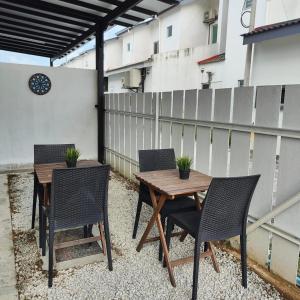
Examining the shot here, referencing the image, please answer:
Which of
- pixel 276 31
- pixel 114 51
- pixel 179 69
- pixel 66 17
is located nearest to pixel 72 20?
pixel 66 17

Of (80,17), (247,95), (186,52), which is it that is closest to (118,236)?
(247,95)

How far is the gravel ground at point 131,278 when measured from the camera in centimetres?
214

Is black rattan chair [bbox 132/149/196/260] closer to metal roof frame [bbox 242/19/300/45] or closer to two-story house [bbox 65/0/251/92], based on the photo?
metal roof frame [bbox 242/19/300/45]

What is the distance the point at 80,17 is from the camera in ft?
17.9

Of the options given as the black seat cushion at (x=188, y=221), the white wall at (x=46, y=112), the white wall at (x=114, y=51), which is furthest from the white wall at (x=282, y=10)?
the white wall at (x=114, y=51)

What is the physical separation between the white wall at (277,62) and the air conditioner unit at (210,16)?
6.72 metres

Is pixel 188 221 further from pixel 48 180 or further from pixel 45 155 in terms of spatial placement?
pixel 45 155

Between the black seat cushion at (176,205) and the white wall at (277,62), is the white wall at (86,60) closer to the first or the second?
the white wall at (277,62)

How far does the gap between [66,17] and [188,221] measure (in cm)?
517

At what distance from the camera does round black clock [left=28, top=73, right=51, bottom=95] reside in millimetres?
5711

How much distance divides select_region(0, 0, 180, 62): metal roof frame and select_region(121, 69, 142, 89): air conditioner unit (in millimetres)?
3825

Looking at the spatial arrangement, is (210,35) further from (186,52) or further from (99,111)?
(99,111)

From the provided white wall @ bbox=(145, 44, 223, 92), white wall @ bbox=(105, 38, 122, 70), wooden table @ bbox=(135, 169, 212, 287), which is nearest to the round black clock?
wooden table @ bbox=(135, 169, 212, 287)

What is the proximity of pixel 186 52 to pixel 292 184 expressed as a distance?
32.4 feet
